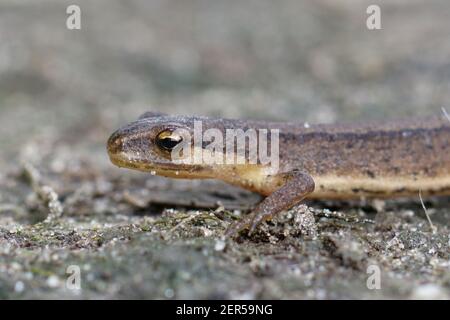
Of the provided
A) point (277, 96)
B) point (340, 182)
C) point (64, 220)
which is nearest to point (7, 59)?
point (277, 96)

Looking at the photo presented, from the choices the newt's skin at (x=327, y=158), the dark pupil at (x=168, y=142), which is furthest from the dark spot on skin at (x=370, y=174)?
the dark pupil at (x=168, y=142)

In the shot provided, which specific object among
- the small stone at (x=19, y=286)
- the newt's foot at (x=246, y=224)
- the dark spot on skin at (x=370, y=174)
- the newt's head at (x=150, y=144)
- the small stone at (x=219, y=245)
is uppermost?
the newt's head at (x=150, y=144)

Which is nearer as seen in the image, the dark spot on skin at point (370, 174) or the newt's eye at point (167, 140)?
the newt's eye at point (167, 140)

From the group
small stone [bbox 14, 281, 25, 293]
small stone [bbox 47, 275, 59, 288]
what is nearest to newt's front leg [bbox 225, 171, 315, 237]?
small stone [bbox 47, 275, 59, 288]

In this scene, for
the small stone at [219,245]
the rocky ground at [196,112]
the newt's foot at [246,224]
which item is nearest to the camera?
the rocky ground at [196,112]

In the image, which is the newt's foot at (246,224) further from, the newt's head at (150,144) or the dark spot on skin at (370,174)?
the dark spot on skin at (370,174)

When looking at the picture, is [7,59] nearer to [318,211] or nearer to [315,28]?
[315,28]

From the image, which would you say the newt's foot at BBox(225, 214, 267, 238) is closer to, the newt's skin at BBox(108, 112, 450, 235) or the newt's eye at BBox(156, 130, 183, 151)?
the newt's skin at BBox(108, 112, 450, 235)
